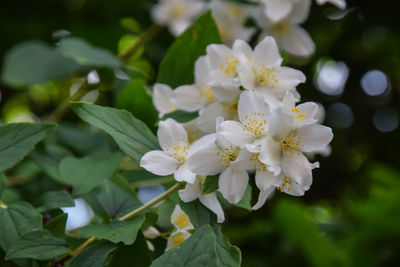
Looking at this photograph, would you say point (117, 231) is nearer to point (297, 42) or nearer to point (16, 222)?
point (16, 222)

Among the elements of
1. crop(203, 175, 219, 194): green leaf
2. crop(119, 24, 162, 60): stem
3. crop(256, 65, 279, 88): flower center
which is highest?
crop(256, 65, 279, 88): flower center

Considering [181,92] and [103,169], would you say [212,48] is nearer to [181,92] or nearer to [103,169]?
[181,92]

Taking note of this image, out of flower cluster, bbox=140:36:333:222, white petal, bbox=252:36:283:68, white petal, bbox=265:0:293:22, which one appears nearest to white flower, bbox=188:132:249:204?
flower cluster, bbox=140:36:333:222

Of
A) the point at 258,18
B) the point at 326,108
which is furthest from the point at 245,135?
the point at 326,108

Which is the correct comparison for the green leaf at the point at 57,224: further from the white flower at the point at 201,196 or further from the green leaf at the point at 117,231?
the white flower at the point at 201,196

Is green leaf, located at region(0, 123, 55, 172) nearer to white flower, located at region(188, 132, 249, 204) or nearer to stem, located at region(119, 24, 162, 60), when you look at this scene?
white flower, located at region(188, 132, 249, 204)

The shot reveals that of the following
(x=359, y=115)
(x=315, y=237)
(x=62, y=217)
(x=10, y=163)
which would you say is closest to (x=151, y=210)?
(x=62, y=217)

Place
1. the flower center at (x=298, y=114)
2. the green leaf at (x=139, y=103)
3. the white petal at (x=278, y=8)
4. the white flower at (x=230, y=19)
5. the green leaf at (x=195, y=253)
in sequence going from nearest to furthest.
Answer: the green leaf at (x=195, y=253)
the flower center at (x=298, y=114)
the green leaf at (x=139, y=103)
the white petal at (x=278, y=8)
the white flower at (x=230, y=19)

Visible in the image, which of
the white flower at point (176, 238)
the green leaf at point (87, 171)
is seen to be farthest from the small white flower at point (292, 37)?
the white flower at point (176, 238)
